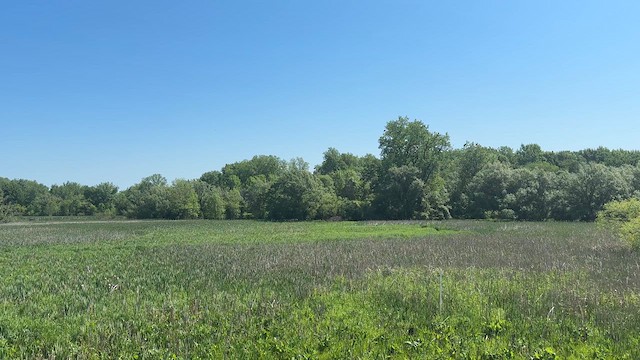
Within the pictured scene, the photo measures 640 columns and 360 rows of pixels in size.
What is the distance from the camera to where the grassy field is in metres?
8.03

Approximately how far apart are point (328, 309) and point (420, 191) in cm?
5552

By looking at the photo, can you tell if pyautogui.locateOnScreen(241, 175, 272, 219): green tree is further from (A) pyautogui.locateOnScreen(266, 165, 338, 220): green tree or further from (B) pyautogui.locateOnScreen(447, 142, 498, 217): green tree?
(B) pyautogui.locateOnScreen(447, 142, 498, 217): green tree

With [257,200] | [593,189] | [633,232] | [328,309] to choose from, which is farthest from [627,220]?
[257,200]

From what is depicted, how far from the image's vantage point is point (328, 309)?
10.8 meters

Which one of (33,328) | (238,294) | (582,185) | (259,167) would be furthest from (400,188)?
(259,167)

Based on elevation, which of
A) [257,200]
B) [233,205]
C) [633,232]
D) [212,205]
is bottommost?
[633,232]

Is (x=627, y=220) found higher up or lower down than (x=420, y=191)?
lower down

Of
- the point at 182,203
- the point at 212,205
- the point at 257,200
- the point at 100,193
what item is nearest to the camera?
the point at 257,200

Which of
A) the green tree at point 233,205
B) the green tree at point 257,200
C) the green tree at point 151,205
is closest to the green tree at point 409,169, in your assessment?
the green tree at point 257,200

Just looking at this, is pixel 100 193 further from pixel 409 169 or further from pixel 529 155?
pixel 529 155

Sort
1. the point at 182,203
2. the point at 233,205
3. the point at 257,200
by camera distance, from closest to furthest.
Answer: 1. the point at 257,200
2. the point at 233,205
3. the point at 182,203

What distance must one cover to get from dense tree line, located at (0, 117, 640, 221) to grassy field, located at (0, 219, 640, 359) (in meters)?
42.4

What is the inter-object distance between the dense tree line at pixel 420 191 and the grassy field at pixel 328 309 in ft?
139

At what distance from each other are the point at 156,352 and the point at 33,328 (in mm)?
3648
